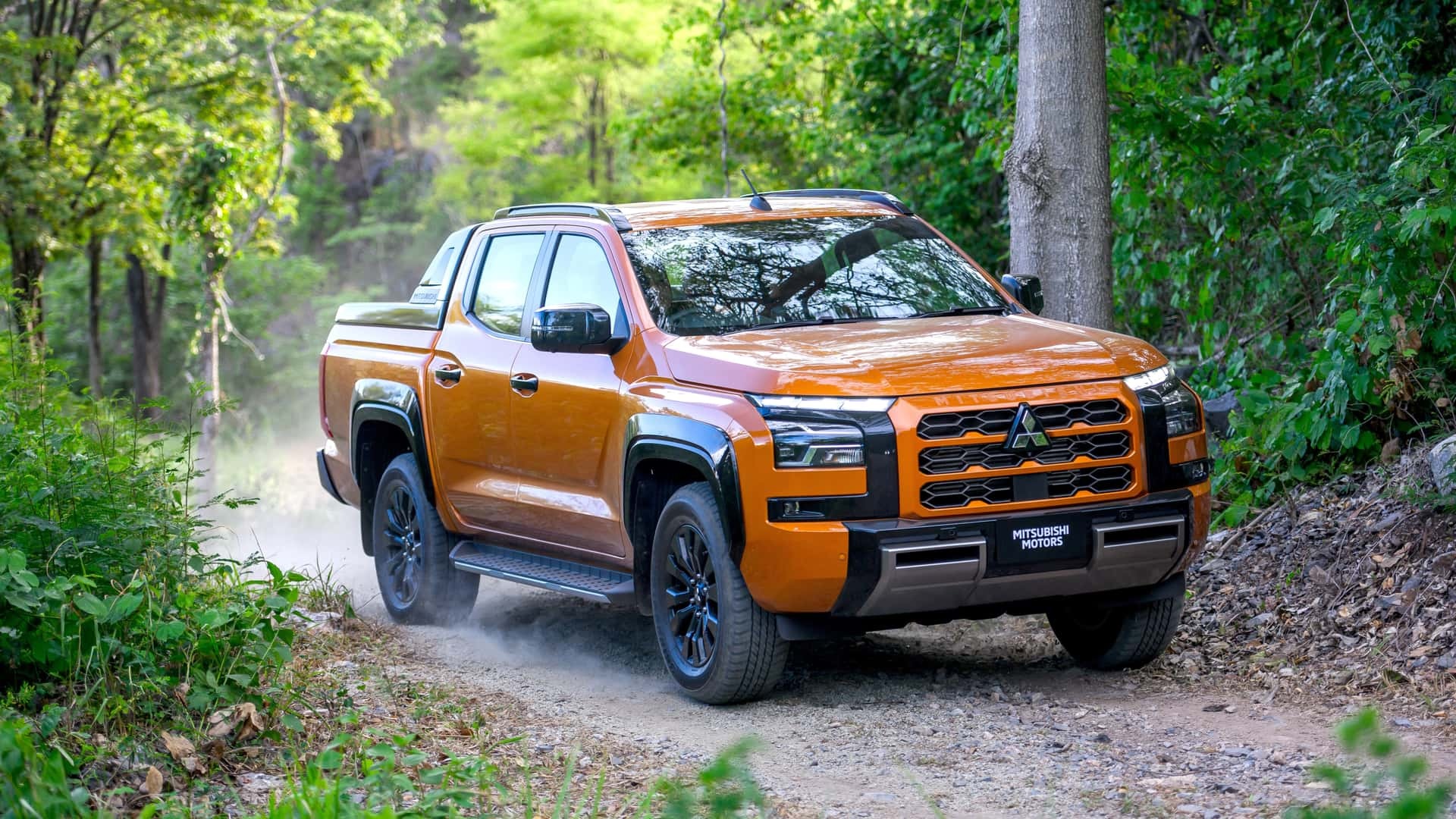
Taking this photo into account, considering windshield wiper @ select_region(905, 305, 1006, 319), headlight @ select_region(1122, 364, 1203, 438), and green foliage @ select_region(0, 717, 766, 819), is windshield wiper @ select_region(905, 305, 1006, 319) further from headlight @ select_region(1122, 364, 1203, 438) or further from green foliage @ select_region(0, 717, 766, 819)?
green foliage @ select_region(0, 717, 766, 819)

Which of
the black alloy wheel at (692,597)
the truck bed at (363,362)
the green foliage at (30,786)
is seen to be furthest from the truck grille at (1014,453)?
the truck bed at (363,362)

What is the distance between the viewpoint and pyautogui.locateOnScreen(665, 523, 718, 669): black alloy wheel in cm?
577

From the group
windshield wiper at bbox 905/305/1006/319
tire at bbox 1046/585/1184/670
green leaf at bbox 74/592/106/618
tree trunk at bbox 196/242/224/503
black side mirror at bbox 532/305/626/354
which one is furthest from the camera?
tree trunk at bbox 196/242/224/503

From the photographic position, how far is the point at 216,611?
5.00m

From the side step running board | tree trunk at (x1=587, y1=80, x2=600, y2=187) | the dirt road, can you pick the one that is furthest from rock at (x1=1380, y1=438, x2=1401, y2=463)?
tree trunk at (x1=587, y1=80, x2=600, y2=187)

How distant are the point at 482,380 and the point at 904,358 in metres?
2.47

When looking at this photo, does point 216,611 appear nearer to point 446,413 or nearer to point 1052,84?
point 446,413

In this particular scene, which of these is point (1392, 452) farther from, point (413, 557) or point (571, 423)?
point (413, 557)

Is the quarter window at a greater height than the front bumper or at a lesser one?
greater

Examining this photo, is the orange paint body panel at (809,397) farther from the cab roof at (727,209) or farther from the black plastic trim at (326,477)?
the black plastic trim at (326,477)

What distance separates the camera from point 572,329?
6.15m

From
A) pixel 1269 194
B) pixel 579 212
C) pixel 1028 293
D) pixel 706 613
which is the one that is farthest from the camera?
pixel 1269 194

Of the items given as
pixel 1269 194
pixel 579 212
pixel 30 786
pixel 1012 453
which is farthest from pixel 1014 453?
pixel 1269 194

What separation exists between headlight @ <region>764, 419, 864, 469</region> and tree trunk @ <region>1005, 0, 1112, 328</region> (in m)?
3.23
